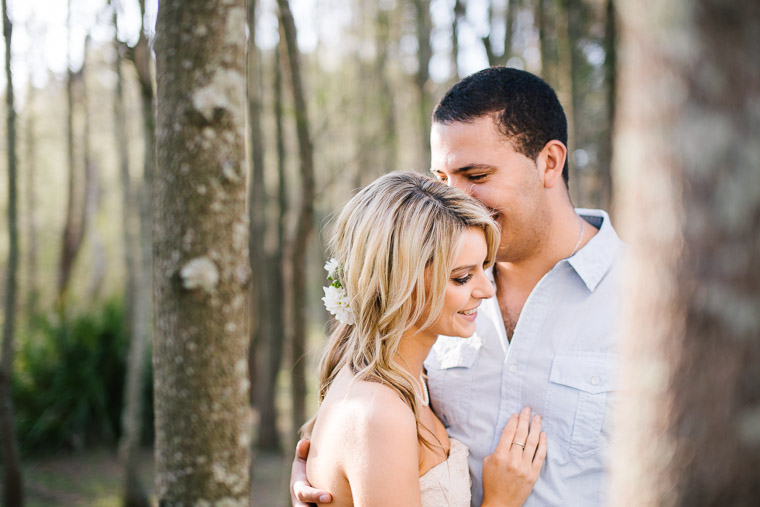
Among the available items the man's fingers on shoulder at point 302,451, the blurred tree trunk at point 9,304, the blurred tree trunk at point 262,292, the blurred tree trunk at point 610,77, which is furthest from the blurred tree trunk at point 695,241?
the blurred tree trunk at point 262,292

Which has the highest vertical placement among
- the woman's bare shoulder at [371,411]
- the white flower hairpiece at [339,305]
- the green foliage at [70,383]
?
the white flower hairpiece at [339,305]

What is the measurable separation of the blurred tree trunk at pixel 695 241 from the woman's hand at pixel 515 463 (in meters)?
1.49

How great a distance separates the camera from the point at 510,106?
2512mm

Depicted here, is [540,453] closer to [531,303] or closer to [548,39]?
[531,303]

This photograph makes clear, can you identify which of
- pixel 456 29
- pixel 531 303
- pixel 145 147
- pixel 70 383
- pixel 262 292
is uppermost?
pixel 456 29

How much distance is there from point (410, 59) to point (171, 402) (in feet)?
35.3

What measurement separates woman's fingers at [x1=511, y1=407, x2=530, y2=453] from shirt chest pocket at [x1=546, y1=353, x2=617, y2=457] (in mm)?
104

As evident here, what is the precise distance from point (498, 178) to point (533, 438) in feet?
3.42

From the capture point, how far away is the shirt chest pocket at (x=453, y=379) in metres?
2.42

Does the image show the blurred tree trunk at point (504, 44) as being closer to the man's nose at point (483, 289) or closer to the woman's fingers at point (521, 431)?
the man's nose at point (483, 289)

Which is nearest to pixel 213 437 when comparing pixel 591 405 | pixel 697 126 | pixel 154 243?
pixel 154 243

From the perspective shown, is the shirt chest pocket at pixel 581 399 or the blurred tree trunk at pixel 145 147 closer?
the shirt chest pocket at pixel 581 399

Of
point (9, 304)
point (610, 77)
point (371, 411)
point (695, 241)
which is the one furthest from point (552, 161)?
point (9, 304)

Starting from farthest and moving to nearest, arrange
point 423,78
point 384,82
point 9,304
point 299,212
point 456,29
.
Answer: point 384,82, point 423,78, point 456,29, point 9,304, point 299,212
